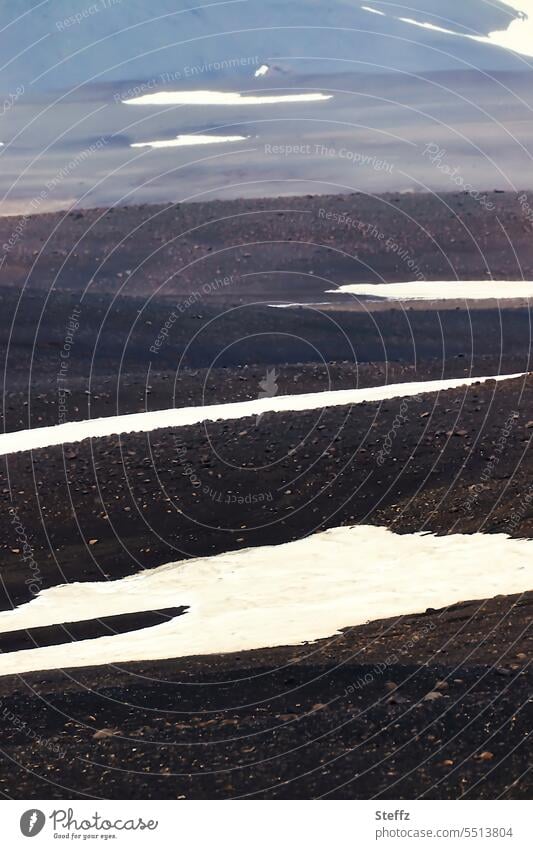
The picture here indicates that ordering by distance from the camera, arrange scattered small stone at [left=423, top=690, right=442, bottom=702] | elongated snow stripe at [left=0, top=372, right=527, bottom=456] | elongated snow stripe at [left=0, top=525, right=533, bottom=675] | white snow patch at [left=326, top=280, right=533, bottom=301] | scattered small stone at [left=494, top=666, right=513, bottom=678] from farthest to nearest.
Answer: white snow patch at [left=326, top=280, right=533, bottom=301] → elongated snow stripe at [left=0, top=372, right=527, bottom=456] → elongated snow stripe at [left=0, top=525, right=533, bottom=675] → scattered small stone at [left=494, top=666, right=513, bottom=678] → scattered small stone at [left=423, top=690, right=442, bottom=702]

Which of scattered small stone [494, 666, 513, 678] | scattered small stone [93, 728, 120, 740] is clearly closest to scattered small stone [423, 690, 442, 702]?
scattered small stone [494, 666, 513, 678]

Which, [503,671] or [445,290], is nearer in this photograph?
[503,671]

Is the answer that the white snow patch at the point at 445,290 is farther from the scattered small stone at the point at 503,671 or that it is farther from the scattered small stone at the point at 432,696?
the scattered small stone at the point at 432,696

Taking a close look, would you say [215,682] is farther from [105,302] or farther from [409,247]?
[409,247]

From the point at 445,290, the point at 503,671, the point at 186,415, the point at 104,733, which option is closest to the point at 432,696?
the point at 503,671

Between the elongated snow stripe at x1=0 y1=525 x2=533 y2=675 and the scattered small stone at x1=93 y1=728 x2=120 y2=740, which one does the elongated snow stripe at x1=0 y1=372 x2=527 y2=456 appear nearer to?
the elongated snow stripe at x1=0 y1=525 x2=533 y2=675

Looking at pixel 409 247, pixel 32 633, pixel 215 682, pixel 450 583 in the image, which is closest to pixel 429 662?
pixel 215 682

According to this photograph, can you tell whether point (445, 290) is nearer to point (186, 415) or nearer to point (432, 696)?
point (186, 415)
